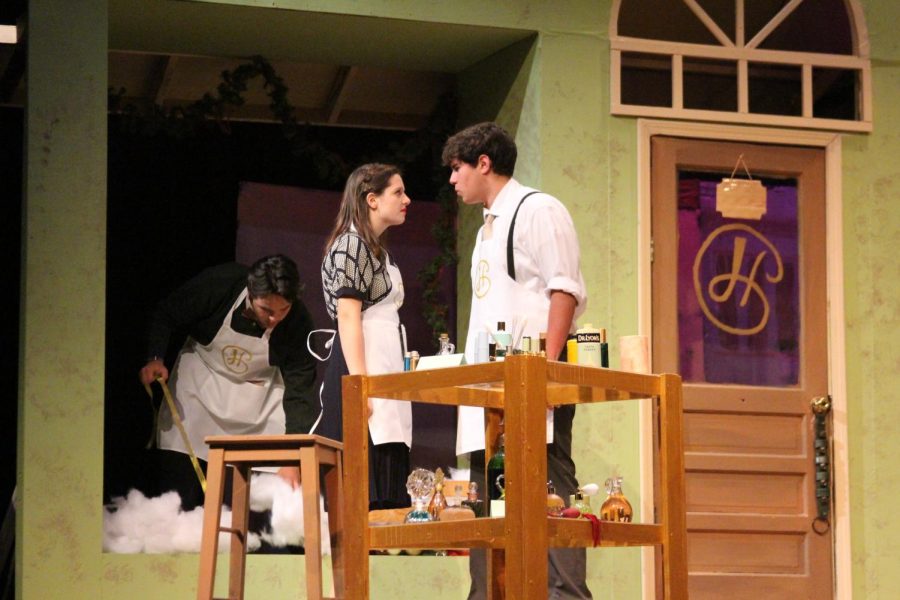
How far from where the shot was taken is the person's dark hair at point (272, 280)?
20.1 feet

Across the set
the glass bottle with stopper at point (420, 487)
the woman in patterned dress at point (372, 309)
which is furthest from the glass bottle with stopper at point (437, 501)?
the woman in patterned dress at point (372, 309)

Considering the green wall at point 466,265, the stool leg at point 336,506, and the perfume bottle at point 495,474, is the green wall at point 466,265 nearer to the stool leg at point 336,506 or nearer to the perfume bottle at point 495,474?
the stool leg at point 336,506

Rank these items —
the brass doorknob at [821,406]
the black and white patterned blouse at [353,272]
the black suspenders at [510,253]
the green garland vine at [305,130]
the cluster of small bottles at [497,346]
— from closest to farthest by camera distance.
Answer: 1. the cluster of small bottles at [497,346]
2. the black suspenders at [510,253]
3. the black and white patterned blouse at [353,272]
4. the brass doorknob at [821,406]
5. the green garland vine at [305,130]

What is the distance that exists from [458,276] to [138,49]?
1745 millimetres

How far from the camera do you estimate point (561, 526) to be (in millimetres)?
3180

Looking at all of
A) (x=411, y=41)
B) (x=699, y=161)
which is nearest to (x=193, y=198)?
(x=411, y=41)

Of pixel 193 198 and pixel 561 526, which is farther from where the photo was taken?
pixel 193 198

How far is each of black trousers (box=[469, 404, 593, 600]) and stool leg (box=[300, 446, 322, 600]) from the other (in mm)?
451

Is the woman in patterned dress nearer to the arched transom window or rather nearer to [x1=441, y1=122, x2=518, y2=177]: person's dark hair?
[x1=441, y1=122, x2=518, y2=177]: person's dark hair

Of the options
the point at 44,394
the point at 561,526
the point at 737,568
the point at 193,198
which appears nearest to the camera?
the point at 561,526

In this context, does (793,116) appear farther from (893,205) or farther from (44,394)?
(44,394)

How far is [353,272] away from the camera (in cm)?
508

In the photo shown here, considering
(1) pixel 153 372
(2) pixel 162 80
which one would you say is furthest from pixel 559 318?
(2) pixel 162 80

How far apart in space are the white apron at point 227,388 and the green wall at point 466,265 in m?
0.80
